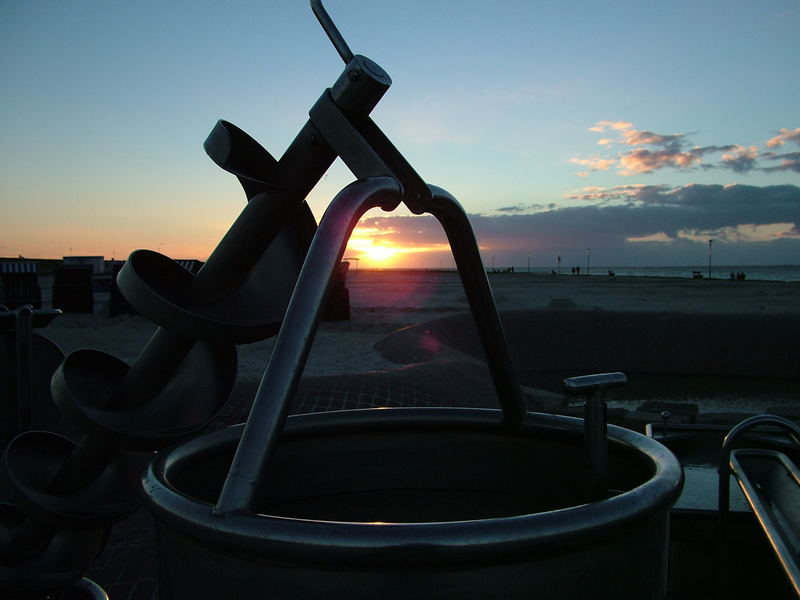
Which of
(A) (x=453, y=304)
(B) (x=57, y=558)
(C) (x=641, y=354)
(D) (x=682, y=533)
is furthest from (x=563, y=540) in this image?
(A) (x=453, y=304)

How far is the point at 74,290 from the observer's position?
1897 centimetres

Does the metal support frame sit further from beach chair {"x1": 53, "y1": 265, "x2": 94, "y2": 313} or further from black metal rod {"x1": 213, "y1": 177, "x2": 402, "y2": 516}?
beach chair {"x1": 53, "y1": 265, "x2": 94, "y2": 313}

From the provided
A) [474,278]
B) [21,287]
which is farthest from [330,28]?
[21,287]

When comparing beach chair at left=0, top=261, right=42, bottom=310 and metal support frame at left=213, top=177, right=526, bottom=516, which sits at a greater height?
metal support frame at left=213, top=177, right=526, bottom=516

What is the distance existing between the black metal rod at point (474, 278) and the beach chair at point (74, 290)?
64.5ft

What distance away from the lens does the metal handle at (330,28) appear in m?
1.18

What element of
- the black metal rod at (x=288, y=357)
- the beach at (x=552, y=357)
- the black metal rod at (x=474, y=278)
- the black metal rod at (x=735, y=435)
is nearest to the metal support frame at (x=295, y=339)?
the black metal rod at (x=288, y=357)

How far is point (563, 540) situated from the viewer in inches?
32.9

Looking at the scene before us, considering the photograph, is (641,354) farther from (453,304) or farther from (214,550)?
(214,550)

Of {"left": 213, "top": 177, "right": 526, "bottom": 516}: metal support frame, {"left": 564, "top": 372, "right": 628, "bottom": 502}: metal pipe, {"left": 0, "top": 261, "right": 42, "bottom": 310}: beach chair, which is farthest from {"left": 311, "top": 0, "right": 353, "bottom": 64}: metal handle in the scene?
{"left": 0, "top": 261, "right": 42, "bottom": 310}: beach chair

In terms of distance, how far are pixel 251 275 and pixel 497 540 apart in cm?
75

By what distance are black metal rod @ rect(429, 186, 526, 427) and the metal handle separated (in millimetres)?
313

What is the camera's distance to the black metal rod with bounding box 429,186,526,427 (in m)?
1.34

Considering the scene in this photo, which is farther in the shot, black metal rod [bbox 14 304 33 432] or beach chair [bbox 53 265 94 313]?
Answer: beach chair [bbox 53 265 94 313]
